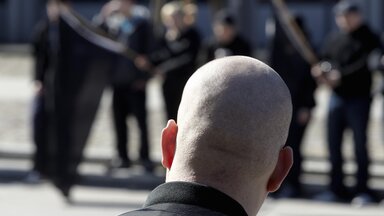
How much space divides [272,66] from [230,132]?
8.54 m

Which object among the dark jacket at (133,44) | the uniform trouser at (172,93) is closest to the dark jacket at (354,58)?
the uniform trouser at (172,93)

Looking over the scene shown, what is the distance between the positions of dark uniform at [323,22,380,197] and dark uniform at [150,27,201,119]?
159cm

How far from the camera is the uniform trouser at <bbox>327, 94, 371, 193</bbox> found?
10000 mm

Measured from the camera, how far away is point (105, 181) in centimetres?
1138

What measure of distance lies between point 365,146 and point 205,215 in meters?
8.37

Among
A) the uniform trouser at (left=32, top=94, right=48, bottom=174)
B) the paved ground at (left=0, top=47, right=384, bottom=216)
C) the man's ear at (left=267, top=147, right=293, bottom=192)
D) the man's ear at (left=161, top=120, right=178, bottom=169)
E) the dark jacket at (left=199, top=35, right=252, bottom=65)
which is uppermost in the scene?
the man's ear at (left=161, top=120, right=178, bottom=169)

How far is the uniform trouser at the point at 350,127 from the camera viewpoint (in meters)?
10.0

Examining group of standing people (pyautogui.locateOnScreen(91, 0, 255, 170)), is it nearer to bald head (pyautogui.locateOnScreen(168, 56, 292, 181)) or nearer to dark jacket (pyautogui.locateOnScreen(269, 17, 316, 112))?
dark jacket (pyautogui.locateOnScreen(269, 17, 316, 112))

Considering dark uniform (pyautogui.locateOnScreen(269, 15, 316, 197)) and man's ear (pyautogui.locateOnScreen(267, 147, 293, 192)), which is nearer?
man's ear (pyautogui.locateOnScreen(267, 147, 293, 192))

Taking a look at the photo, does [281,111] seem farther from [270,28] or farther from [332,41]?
[270,28]

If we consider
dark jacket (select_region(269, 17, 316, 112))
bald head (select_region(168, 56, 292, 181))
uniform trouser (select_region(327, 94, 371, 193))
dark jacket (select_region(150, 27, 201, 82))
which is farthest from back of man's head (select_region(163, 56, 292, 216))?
dark jacket (select_region(150, 27, 201, 82))

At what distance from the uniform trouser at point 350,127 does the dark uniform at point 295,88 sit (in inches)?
10.6

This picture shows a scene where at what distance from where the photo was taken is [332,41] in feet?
33.1

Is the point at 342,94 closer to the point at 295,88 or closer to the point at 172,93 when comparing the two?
the point at 295,88
